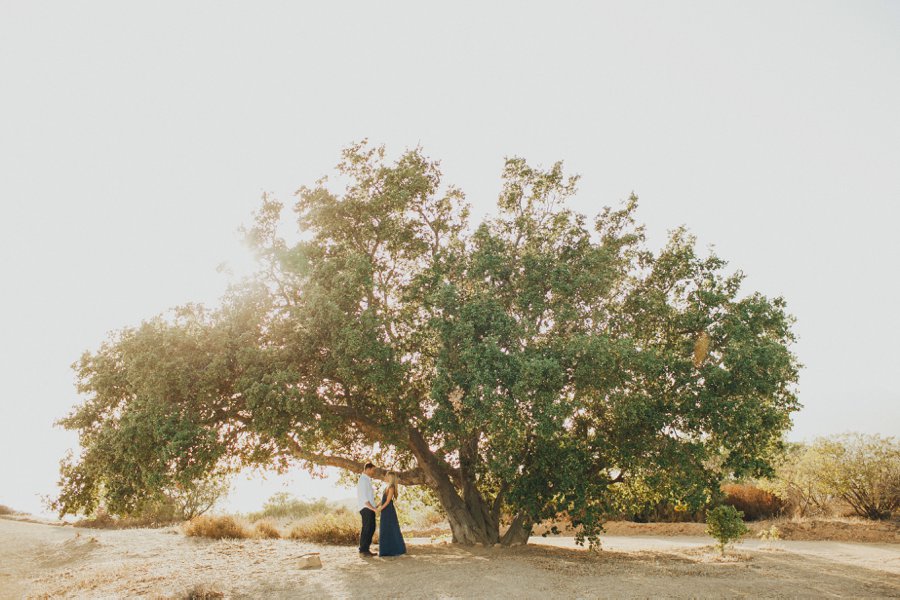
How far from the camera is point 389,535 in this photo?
43.6ft

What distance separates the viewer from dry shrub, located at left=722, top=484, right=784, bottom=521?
23.6 metres

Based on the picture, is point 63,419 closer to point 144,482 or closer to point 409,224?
point 144,482

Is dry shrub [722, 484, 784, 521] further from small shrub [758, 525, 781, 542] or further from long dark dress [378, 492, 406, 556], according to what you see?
long dark dress [378, 492, 406, 556]

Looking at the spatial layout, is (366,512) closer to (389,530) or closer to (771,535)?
(389,530)

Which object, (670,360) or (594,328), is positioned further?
(594,328)

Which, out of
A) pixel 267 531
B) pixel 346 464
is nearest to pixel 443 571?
pixel 346 464

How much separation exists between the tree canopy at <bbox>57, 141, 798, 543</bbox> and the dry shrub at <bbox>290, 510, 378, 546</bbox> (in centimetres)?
381

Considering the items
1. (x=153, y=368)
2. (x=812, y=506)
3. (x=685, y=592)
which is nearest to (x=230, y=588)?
(x=153, y=368)

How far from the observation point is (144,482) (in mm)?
11562

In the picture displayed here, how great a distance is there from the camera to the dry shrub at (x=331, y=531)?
56.9 ft

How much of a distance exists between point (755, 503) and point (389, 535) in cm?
1888

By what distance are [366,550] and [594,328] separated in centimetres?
801

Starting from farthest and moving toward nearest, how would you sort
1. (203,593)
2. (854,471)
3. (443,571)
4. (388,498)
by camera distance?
(854,471)
(388,498)
(443,571)
(203,593)

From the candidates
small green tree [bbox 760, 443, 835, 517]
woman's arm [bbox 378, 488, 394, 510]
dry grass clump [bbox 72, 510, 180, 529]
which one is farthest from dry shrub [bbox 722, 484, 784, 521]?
dry grass clump [bbox 72, 510, 180, 529]
